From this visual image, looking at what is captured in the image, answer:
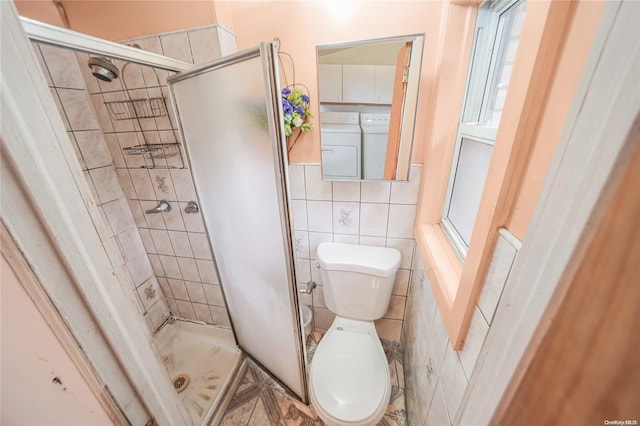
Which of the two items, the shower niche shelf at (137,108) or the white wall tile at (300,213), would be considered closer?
the shower niche shelf at (137,108)

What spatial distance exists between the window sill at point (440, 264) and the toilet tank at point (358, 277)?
221mm

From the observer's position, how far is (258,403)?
1.32 meters

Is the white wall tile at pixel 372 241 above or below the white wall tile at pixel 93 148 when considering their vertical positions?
below

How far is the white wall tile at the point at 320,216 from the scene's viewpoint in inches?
50.9

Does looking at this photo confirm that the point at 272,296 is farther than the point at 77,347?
Yes

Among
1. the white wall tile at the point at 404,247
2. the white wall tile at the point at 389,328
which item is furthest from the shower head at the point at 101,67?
the white wall tile at the point at 389,328

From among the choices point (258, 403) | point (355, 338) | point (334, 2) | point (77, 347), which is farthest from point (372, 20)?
point (258, 403)

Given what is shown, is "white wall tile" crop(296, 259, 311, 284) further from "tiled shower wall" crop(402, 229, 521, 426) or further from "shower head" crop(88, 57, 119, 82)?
"shower head" crop(88, 57, 119, 82)

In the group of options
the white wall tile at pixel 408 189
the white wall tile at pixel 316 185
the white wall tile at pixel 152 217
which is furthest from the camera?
the white wall tile at pixel 152 217

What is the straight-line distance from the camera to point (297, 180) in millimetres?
1270

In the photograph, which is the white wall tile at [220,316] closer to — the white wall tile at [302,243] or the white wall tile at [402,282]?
the white wall tile at [302,243]

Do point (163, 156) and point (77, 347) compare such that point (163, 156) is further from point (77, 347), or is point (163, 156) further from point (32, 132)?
point (77, 347)

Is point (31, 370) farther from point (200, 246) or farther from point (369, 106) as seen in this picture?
point (369, 106)

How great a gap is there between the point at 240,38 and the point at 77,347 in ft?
4.37
